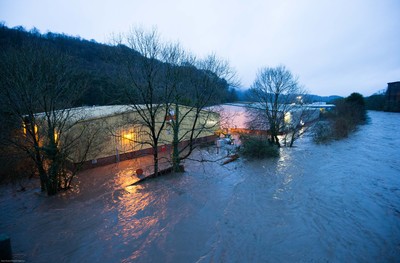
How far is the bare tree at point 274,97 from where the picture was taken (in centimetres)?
1964

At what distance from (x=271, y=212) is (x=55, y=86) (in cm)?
1142

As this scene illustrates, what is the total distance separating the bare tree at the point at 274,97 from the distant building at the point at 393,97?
43.4 m

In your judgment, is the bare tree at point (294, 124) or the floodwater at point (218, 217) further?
the bare tree at point (294, 124)

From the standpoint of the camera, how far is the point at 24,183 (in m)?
12.3

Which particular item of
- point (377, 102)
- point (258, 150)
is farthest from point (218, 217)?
point (377, 102)

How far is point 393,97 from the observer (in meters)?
47.8

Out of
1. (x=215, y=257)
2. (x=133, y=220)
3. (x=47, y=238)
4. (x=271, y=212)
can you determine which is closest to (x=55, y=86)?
(x=47, y=238)

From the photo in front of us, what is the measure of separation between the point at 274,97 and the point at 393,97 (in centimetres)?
4824

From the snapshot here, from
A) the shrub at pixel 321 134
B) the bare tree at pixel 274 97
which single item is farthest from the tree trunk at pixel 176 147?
the shrub at pixel 321 134

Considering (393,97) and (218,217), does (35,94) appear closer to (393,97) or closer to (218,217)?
(218,217)

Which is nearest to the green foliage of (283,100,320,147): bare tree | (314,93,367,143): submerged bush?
(314,93,367,143): submerged bush

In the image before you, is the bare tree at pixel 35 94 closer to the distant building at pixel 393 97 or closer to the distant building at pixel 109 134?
the distant building at pixel 109 134

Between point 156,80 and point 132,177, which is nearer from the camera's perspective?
point 156,80

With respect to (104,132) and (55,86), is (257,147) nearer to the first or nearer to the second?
(104,132)
